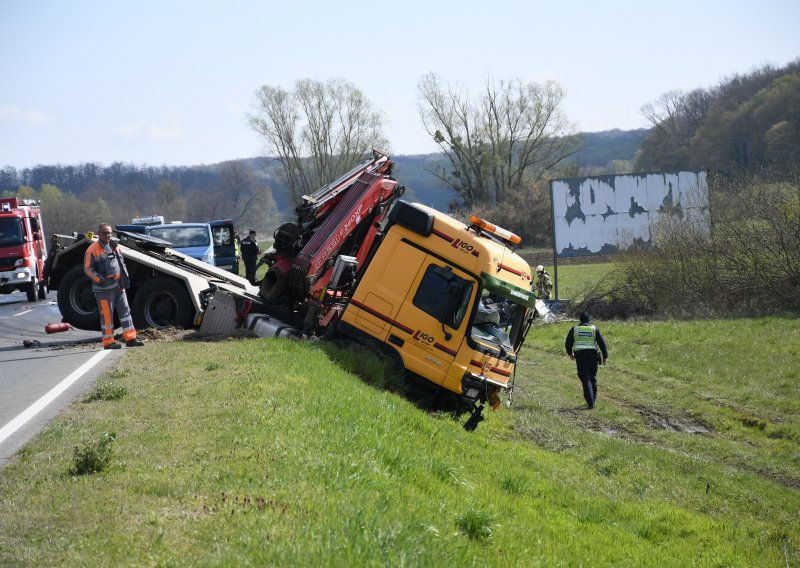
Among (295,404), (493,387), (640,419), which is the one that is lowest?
(640,419)

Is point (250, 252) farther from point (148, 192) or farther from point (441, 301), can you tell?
point (148, 192)

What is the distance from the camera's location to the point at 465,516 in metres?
6.14

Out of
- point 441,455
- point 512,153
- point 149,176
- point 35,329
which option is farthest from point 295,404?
point 149,176

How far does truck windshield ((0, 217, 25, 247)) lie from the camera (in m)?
28.8

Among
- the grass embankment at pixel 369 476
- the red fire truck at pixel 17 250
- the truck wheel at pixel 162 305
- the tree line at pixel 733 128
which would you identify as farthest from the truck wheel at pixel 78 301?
the tree line at pixel 733 128

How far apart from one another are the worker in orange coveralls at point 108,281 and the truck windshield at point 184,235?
13.1 m

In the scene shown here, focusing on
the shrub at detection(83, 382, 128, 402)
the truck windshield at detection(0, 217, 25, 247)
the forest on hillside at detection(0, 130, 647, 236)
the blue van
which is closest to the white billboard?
the blue van

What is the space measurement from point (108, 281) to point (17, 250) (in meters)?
16.2

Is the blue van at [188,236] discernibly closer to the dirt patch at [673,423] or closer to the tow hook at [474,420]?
the dirt patch at [673,423]

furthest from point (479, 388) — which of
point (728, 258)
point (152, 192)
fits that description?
point (152, 192)

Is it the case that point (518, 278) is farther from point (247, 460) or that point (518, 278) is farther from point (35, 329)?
point (35, 329)

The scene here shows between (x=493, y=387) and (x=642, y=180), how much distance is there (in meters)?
22.5

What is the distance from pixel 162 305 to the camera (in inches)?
643

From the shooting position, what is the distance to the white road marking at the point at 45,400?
27.7ft
